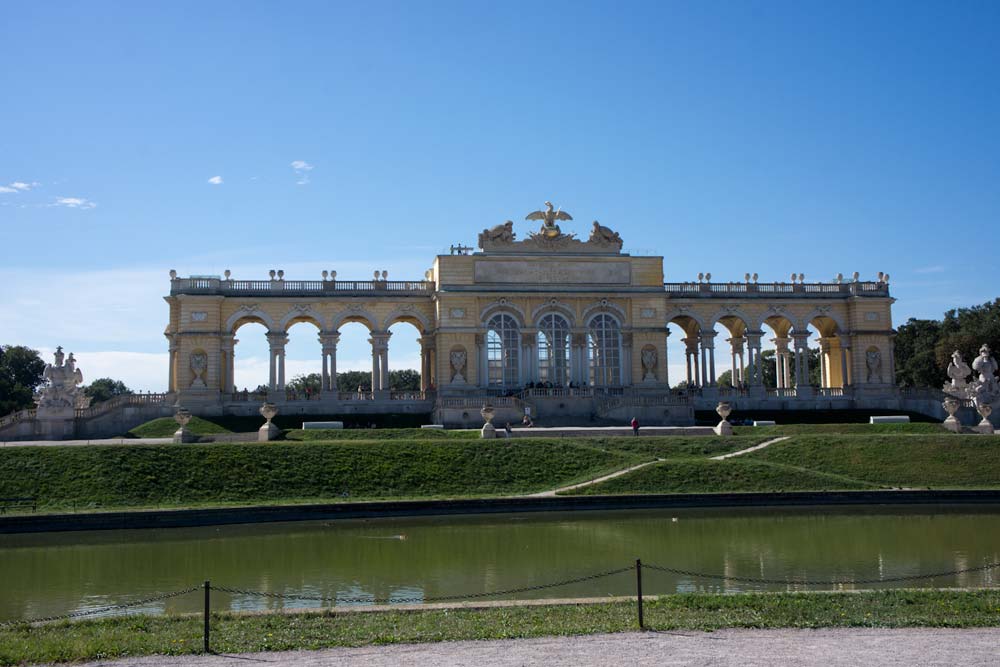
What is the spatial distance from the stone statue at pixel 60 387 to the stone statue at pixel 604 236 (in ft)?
101

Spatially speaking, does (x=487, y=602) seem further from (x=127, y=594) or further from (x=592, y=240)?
(x=592, y=240)

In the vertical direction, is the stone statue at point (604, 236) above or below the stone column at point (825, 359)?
above

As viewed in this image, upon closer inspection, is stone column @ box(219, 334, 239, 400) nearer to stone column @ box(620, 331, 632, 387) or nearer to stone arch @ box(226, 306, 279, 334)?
stone arch @ box(226, 306, 279, 334)

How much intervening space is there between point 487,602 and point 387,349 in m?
45.6

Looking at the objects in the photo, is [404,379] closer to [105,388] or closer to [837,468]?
[105,388]

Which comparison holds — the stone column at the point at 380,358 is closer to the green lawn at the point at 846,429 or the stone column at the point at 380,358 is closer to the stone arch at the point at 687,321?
the stone arch at the point at 687,321

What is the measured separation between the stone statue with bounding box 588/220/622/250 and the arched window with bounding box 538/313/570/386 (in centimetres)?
543

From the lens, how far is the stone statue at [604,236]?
201ft


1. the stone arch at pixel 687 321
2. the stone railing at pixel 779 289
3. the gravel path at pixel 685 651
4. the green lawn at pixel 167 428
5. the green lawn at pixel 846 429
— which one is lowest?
the gravel path at pixel 685 651

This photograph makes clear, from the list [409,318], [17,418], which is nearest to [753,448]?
[409,318]

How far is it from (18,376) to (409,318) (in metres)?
45.3

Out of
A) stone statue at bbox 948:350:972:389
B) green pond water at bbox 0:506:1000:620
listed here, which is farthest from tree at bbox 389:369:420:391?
green pond water at bbox 0:506:1000:620

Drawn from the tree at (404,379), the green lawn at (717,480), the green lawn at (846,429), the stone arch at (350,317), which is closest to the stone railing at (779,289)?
the green lawn at (846,429)

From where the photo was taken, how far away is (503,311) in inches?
2371
